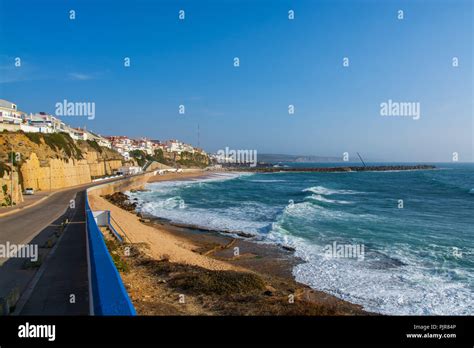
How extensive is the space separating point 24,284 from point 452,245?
18.8 metres

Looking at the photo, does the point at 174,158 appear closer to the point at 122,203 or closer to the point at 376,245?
the point at 122,203

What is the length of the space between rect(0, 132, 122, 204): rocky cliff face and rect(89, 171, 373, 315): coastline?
1834cm

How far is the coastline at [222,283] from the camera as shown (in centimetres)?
781

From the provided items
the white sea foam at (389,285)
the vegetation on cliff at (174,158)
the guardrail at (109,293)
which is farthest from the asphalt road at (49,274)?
the vegetation on cliff at (174,158)

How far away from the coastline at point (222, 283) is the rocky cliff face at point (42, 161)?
60.2 ft

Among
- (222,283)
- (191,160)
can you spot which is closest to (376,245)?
(222,283)

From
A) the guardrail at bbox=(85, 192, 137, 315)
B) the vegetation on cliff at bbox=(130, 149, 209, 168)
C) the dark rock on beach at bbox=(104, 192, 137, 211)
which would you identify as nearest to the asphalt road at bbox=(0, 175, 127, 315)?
the guardrail at bbox=(85, 192, 137, 315)

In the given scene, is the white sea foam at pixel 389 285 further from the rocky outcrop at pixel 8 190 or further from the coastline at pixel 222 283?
the rocky outcrop at pixel 8 190

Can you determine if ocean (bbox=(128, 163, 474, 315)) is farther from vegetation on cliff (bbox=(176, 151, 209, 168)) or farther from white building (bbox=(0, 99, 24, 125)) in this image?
vegetation on cliff (bbox=(176, 151, 209, 168))

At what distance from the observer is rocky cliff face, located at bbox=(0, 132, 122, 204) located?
1309 inches
